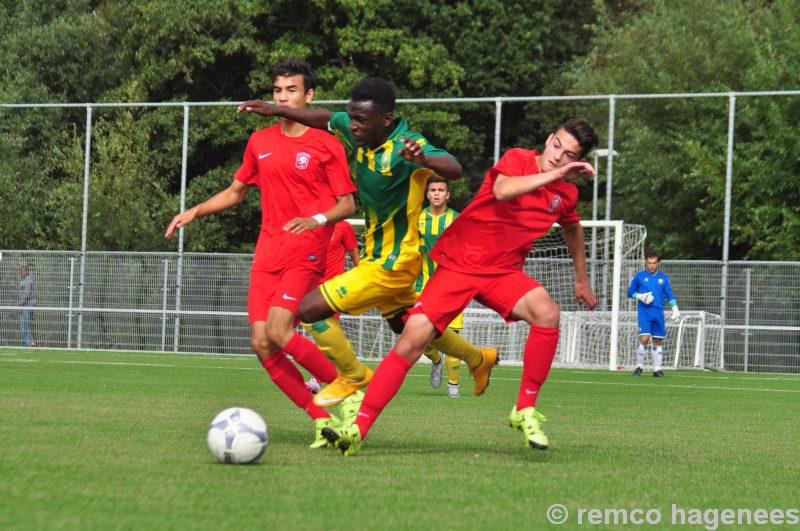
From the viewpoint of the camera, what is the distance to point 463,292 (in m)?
7.20

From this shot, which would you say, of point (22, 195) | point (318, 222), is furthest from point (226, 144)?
point (318, 222)

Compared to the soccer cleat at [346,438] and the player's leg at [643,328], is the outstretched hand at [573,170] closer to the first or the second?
the soccer cleat at [346,438]

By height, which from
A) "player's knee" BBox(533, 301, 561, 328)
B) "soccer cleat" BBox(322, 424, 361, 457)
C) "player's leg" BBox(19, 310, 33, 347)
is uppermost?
"player's knee" BBox(533, 301, 561, 328)

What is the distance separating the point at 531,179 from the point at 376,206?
1.09m

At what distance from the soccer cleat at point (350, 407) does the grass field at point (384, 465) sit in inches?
7.5

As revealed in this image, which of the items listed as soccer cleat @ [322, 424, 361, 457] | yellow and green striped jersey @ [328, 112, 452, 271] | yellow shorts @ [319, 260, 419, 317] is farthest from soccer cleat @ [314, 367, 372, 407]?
soccer cleat @ [322, 424, 361, 457]

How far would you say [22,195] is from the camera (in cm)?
2803

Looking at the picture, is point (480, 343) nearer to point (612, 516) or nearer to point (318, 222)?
point (318, 222)

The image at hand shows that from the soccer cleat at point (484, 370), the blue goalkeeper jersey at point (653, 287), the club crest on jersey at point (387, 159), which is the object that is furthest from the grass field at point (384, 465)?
the blue goalkeeper jersey at point (653, 287)

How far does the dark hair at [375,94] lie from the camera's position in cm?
713

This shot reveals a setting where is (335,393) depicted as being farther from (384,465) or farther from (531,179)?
(531,179)

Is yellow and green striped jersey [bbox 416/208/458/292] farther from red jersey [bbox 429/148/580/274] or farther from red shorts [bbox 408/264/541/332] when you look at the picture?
red shorts [bbox 408/264/541/332]

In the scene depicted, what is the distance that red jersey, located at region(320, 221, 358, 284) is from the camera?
14.2m

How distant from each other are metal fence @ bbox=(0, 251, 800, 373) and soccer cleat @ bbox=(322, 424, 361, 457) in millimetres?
16054
